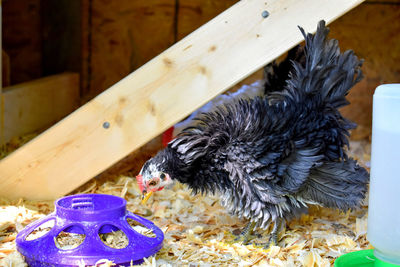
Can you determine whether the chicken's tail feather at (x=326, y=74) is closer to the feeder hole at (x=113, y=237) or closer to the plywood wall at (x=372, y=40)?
the feeder hole at (x=113, y=237)

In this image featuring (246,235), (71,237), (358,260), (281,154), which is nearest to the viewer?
(358,260)

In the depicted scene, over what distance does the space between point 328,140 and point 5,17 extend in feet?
10.5

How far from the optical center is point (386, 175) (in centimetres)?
156

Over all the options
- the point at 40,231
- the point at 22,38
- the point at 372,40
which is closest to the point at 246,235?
the point at 40,231

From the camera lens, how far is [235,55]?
2412 millimetres

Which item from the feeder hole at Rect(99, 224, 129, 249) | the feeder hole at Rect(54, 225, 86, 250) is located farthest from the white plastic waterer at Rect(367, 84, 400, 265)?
the feeder hole at Rect(54, 225, 86, 250)

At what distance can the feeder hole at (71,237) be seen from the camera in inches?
81.3

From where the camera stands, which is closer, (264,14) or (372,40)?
(264,14)

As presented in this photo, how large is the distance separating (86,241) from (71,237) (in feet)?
0.58

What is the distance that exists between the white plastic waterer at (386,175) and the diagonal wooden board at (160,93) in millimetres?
870

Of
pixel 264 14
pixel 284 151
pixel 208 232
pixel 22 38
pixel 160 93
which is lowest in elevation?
pixel 208 232

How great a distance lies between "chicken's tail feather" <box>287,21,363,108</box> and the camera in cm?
239

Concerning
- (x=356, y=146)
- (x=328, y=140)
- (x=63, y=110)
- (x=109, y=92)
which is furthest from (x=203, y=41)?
(x=63, y=110)

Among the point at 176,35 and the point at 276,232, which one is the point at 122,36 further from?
the point at 276,232
